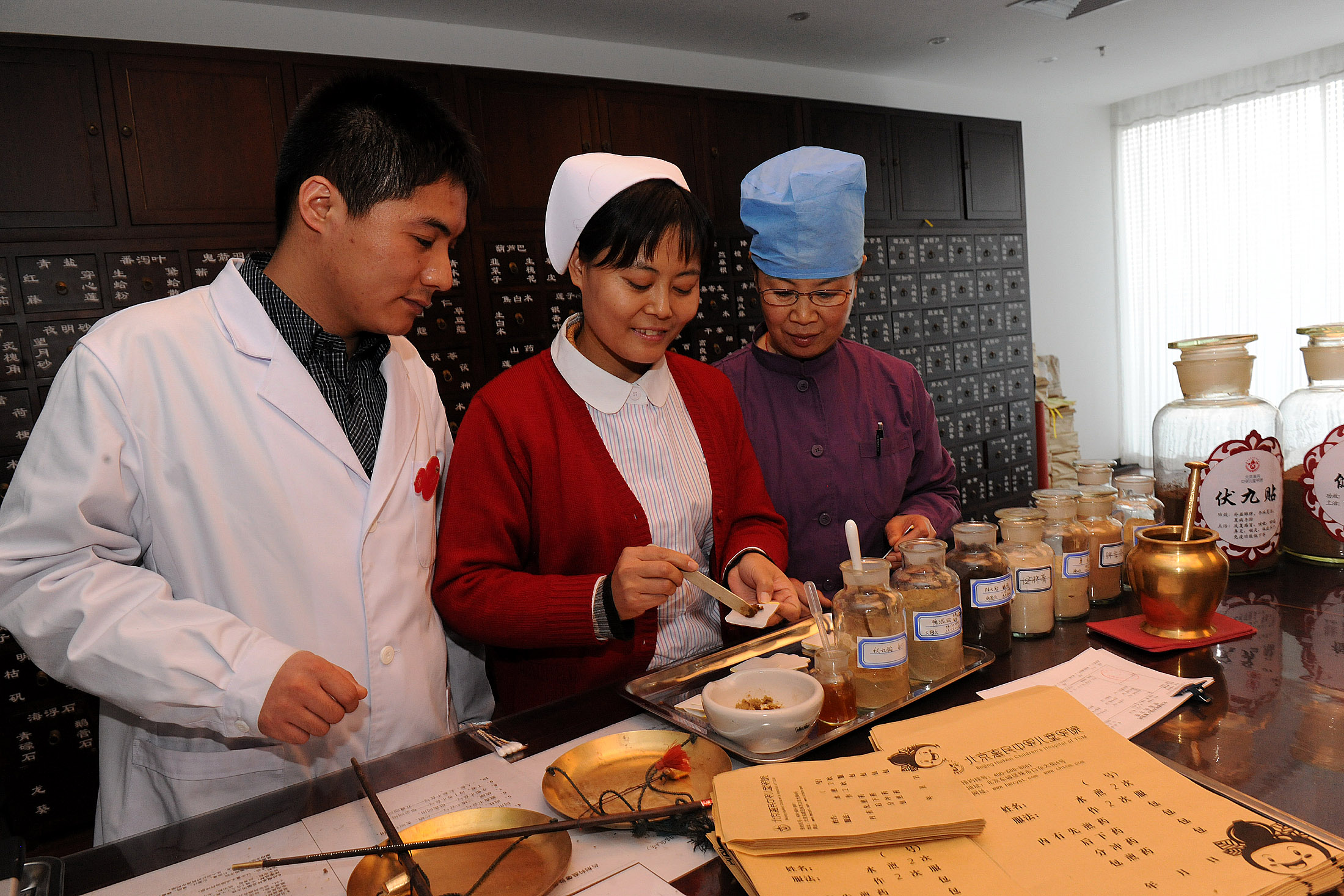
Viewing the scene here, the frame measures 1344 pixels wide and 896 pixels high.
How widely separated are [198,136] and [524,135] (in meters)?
1.28

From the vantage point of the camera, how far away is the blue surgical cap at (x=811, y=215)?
188cm

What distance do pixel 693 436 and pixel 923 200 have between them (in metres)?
4.20

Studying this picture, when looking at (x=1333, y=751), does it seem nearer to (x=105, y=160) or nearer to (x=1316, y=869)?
(x=1316, y=869)

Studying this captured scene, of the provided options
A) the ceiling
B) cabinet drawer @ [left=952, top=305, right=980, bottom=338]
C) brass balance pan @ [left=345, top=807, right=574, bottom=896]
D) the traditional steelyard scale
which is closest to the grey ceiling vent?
the ceiling

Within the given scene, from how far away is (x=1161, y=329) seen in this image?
736cm

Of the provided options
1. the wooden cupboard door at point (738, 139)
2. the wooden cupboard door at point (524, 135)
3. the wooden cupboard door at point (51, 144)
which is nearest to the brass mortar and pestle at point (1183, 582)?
the wooden cupboard door at point (524, 135)

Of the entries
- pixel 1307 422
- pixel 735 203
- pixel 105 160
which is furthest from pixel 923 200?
pixel 105 160

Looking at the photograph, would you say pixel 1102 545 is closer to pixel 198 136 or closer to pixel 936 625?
pixel 936 625

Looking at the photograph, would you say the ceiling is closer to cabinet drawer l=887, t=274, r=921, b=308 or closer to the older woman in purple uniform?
cabinet drawer l=887, t=274, r=921, b=308

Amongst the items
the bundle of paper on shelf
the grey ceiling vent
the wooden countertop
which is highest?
the grey ceiling vent

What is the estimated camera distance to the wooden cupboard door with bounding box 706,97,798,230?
4.31 m

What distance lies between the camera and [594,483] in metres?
1.51

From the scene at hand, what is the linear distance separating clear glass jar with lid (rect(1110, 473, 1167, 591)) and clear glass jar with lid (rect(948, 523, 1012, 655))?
420mm

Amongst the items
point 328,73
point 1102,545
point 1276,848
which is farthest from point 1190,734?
point 328,73
